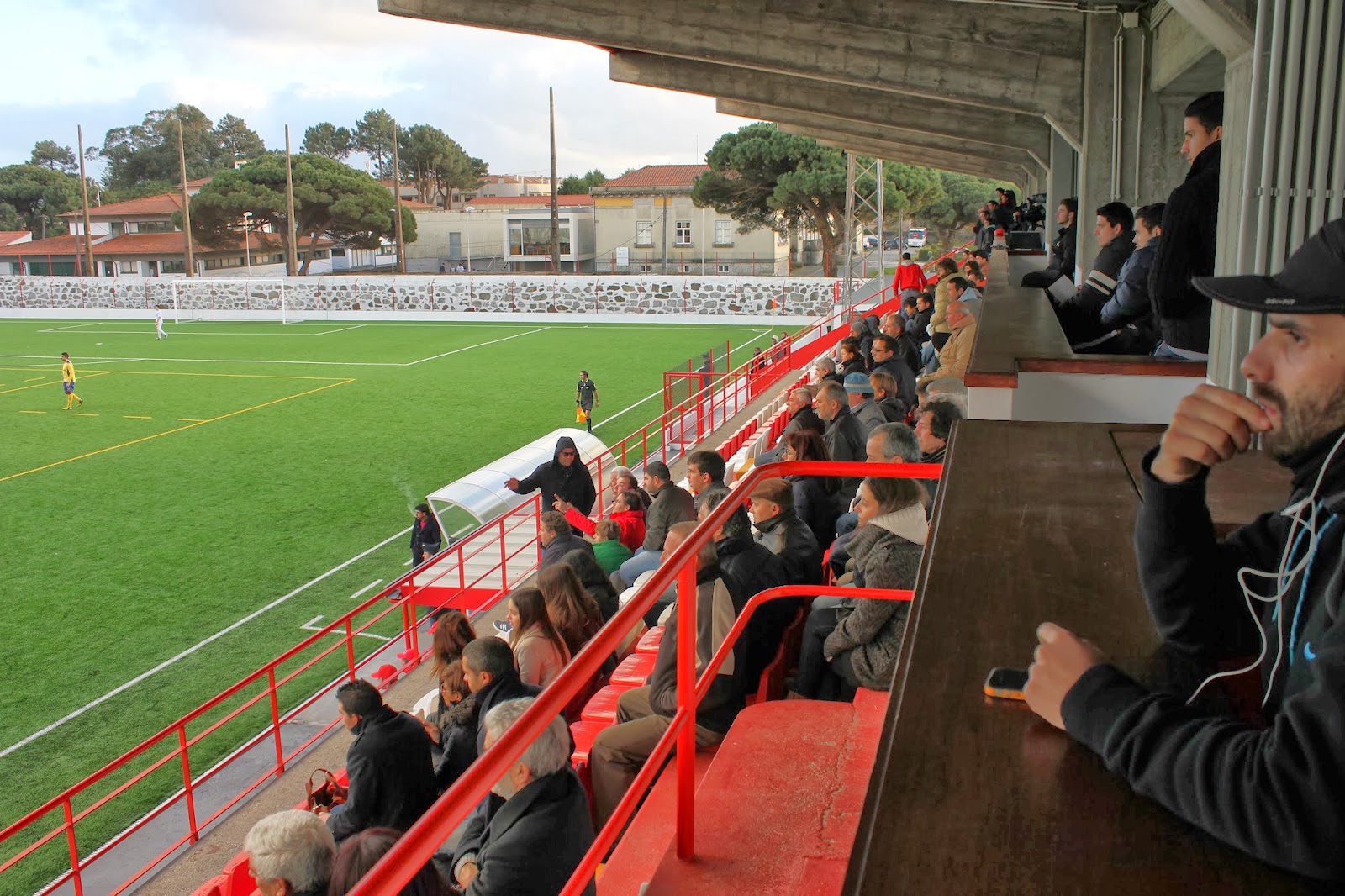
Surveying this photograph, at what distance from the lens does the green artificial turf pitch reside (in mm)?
9562

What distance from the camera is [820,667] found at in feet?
14.0

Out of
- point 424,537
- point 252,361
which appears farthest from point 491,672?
point 252,361

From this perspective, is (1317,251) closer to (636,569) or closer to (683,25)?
(636,569)

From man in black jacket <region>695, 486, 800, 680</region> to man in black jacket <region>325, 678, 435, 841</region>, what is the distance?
1.36 metres

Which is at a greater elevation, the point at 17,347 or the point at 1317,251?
the point at 1317,251

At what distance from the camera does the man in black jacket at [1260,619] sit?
3.80ft

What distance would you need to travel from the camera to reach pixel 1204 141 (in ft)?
15.6

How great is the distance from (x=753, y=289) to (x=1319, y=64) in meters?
42.3

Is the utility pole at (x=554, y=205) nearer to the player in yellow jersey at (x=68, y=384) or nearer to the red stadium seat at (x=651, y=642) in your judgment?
the player in yellow jersey at (x=68, y=384)

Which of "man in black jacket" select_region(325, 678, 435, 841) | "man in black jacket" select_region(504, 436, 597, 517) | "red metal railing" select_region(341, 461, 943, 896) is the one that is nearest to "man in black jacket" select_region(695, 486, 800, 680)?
"red metal railing" select_region(341, 461, 943, 896)

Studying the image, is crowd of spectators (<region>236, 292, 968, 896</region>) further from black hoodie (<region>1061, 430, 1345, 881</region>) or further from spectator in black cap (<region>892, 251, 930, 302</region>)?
spectator in black cap (<region>892, 251, 930, 302</region>)

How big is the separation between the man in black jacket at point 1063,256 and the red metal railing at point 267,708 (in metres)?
5.30

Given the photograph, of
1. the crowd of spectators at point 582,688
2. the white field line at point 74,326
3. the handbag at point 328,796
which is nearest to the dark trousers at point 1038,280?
the crowd of spectators at point 582,688

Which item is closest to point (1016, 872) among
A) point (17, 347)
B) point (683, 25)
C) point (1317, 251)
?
point (1317, 251)
